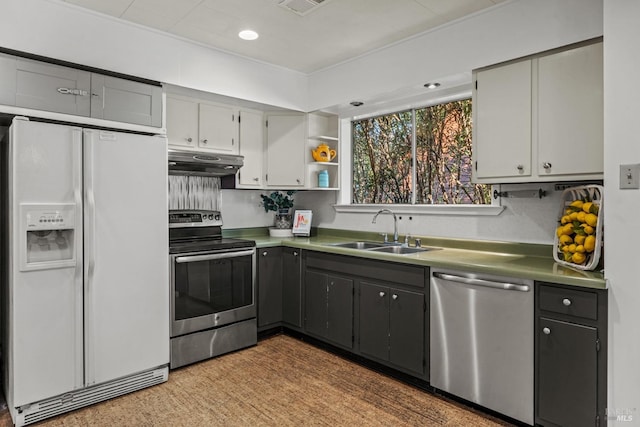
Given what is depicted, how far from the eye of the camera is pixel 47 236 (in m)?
2.39

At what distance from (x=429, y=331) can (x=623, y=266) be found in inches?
45.1

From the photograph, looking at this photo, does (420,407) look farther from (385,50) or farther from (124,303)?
(385,50)

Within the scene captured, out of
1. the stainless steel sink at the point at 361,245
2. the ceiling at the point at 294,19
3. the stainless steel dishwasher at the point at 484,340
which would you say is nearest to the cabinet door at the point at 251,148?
the ceiling at the point at 294,19

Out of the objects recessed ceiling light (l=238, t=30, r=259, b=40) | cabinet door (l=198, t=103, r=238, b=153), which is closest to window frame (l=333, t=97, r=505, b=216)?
cabinet door (l=198, t=103, r=238, b=153)

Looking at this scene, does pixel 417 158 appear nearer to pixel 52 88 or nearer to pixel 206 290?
pixel 206 290

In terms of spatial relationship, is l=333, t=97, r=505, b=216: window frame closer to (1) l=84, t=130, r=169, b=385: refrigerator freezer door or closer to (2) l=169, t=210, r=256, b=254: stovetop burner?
(2) l=169, t=210, r=256, b=254: stovetop burner

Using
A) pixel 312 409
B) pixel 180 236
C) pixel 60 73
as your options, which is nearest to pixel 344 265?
pixel 312 409

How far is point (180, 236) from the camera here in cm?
346

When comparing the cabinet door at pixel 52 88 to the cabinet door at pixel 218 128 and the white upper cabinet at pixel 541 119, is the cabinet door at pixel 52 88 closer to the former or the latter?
the cabinet door at pixel 218 128

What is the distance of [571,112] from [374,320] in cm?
184

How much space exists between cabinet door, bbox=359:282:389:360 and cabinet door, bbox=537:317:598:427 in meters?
1.02

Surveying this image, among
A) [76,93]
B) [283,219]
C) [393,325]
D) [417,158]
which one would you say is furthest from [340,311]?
[76,93]

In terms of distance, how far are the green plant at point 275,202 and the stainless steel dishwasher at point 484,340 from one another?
7.04 feet

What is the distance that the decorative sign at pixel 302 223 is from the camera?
420 cm
